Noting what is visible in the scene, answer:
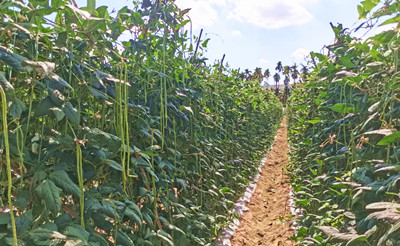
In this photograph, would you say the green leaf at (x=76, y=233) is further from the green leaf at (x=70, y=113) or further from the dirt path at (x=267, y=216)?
the dirt path at (x=267, y=216)

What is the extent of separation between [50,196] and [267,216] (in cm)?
379

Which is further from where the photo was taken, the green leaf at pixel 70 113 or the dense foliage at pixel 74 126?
the green leaf at pixel 70 113

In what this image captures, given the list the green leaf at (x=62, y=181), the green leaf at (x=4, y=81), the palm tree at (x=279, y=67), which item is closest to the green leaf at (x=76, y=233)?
the green leaf at (x=62, y=181)

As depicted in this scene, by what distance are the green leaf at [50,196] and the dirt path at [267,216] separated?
102 inches

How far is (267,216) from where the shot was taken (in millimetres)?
4570

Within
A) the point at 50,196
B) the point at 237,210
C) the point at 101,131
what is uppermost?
the point at 101,131

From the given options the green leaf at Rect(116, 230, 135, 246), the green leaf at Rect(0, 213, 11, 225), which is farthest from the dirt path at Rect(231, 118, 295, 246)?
the green leaf at Rect(0, 213, 11, 225)

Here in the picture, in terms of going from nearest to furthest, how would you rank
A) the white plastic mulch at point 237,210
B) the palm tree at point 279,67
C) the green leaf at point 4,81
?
the green leaf at point 4,81 → the white plastic mulch at point 237,210 → the palm tree at point 279,67

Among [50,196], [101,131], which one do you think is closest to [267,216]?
[101,131]

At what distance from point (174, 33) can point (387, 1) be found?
138 centimetres

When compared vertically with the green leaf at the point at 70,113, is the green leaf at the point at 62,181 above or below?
below

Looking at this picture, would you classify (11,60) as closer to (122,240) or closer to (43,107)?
(43,107)

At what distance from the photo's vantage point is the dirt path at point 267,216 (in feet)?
12.0

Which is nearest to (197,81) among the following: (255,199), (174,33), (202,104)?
(202,104)
